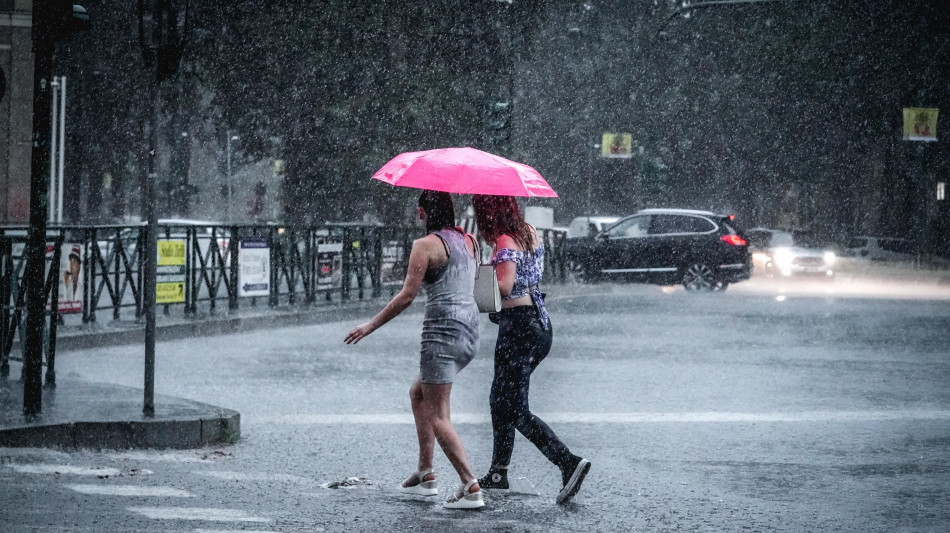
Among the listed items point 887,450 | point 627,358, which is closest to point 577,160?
point 627,358

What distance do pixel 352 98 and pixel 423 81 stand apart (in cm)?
172

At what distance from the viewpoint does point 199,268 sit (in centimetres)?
1692

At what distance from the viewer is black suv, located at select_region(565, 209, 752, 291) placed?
26016 millimetres

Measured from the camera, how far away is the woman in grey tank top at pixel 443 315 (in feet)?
20.4

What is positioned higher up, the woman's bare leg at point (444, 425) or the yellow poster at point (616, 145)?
the yellow poster at point (616, 145)

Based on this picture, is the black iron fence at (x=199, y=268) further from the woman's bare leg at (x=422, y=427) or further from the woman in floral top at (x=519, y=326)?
the woman in floral top at (x=519, y=326)

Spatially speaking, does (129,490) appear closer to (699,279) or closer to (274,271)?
(274,271)

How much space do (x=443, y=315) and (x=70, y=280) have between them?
30.2ft

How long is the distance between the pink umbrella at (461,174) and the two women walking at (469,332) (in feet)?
0.32

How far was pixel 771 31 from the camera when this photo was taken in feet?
165

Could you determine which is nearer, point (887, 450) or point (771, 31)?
point (887, 450)

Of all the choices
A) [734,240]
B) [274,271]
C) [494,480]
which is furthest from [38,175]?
[734,240]

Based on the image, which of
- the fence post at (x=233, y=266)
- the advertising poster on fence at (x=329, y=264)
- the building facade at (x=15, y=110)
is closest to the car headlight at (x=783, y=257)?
the advertising poster on fence at (x=329, y=264)

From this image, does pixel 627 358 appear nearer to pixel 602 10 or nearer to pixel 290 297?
pixel 290 297
